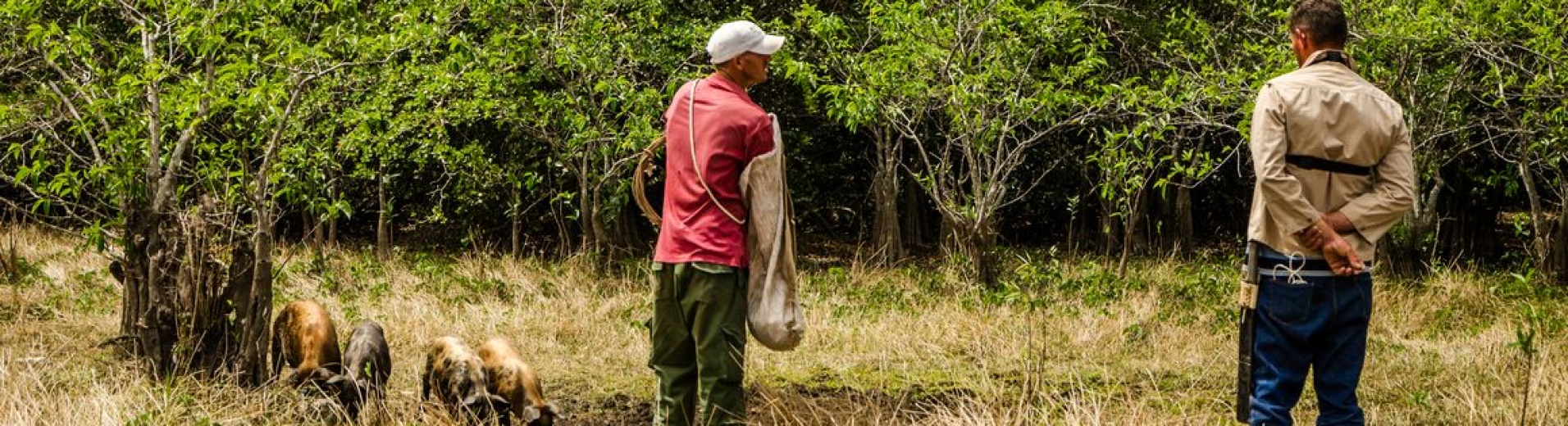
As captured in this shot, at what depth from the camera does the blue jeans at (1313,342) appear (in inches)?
153

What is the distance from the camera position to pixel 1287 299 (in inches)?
154

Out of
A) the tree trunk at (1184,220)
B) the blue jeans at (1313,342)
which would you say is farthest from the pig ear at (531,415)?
the tree trunk at (1184,220)

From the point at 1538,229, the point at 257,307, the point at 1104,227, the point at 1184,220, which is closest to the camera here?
the point at 257,307

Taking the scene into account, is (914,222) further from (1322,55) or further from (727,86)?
(1322,55)

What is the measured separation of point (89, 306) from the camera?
29.6 ft

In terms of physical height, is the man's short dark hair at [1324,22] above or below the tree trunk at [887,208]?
above

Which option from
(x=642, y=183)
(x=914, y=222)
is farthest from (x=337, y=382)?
(x=914, y=222)

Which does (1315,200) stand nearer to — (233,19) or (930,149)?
(233,19)

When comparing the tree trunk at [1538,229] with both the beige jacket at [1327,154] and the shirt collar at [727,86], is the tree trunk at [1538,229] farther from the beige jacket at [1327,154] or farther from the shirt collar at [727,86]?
the shirt collar at [727,86]

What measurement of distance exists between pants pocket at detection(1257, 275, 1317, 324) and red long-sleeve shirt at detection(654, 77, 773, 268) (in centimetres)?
147

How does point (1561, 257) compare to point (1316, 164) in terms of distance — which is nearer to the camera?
point (1316, 164)

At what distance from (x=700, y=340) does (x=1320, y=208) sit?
1.80 meters

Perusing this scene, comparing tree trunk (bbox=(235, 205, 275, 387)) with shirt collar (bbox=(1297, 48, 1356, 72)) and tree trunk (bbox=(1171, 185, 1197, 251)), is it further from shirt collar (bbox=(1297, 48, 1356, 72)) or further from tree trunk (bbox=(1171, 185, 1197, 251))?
tree trunk (bbox=(1171, 185, 1197, 251))

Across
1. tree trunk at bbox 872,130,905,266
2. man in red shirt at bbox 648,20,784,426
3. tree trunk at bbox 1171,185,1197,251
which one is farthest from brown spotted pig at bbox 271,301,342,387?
tree trunk at bbox 1171,185,1197,251
